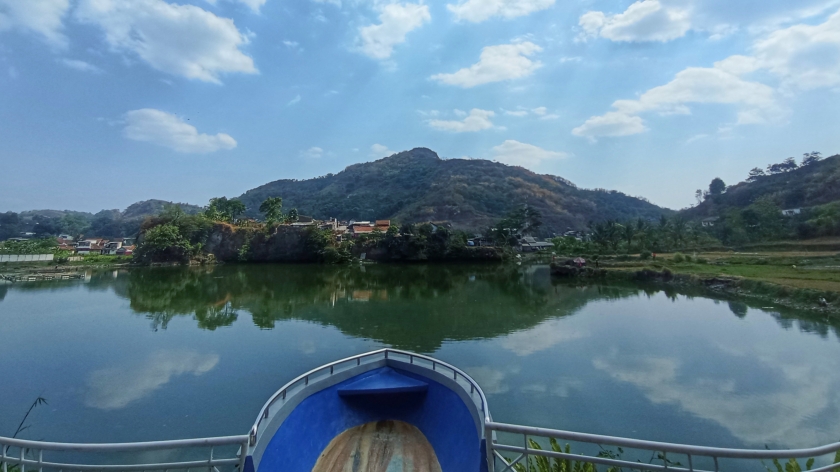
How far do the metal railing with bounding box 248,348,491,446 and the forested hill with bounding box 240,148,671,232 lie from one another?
6266cm

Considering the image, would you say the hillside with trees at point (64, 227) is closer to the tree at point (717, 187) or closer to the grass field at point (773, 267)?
the grass field at point (773, 267)

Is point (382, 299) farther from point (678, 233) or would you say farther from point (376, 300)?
point (678, 233)

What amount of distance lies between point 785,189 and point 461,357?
71.0m

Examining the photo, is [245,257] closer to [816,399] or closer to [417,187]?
[816,399]

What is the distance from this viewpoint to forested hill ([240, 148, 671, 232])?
258 ft

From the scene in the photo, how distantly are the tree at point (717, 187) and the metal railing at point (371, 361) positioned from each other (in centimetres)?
9357

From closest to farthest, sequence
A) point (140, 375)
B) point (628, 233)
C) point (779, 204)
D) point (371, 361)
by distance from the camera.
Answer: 1. point (371, 361)
2. point (140, 375)
3. point (628, 233)
4. point (779, 204)

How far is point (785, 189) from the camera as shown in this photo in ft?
189

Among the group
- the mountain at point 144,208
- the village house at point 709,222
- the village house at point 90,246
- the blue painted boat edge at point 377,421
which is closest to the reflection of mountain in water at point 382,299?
the blue painted boat edge at point 377,421

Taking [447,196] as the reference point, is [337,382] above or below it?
below

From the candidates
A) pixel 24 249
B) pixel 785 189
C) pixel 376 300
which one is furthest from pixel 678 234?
pixel 24 249

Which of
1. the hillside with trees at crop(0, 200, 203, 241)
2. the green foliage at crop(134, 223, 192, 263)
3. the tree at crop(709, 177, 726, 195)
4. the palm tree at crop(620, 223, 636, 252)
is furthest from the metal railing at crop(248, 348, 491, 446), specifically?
the tree at crop(709, 177, 726, 195)

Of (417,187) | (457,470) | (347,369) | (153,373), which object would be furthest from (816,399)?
(417,187)

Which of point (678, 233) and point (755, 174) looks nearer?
point (678, 233)
